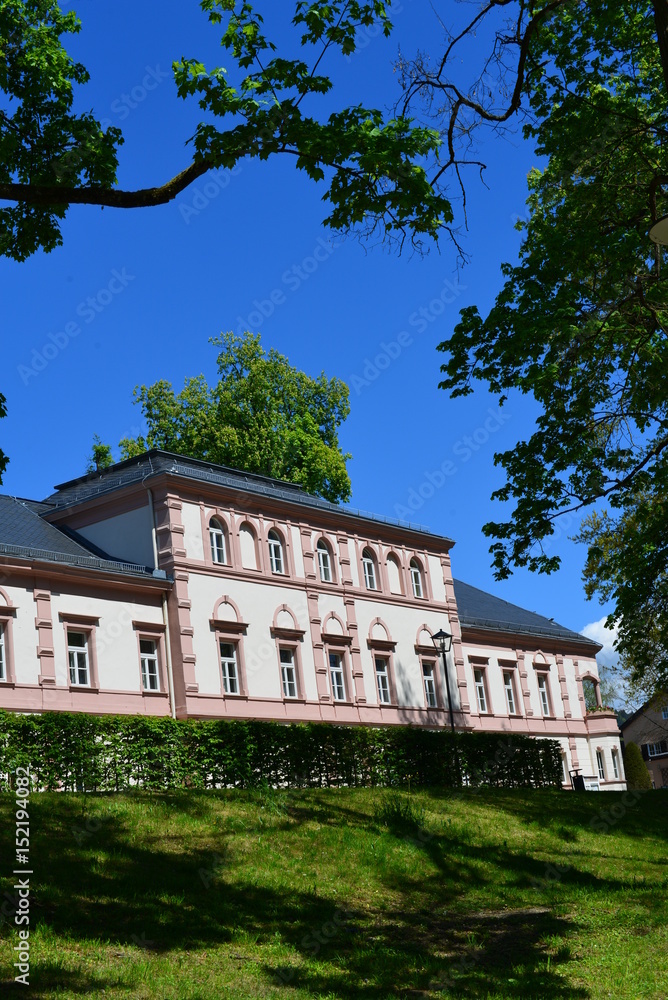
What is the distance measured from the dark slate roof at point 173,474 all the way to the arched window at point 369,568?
1.50 meters

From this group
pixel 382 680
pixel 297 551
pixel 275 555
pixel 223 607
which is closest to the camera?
pixel 223 607

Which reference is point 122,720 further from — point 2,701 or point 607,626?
point 607,626

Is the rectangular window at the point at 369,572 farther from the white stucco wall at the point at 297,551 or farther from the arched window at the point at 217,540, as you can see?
the arched window at the point at 217,540

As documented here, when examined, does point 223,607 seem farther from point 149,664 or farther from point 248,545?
point 149,664

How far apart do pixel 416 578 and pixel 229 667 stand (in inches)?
474

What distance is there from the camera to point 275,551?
3788 centimetres

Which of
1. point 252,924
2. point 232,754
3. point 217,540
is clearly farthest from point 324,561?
point 252,924

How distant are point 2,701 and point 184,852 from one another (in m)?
13.1

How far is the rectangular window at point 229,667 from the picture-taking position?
34.5 metres

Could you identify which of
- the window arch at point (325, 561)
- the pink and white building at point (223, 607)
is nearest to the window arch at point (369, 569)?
the pink and white building at point (223, 607)

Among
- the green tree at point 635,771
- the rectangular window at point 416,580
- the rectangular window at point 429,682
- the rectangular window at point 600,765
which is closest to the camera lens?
the rectangular window at point 429,682

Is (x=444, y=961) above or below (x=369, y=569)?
below

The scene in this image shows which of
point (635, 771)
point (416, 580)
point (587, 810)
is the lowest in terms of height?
point (587, 810)

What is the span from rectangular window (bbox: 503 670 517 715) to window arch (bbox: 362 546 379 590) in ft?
35.7
